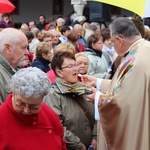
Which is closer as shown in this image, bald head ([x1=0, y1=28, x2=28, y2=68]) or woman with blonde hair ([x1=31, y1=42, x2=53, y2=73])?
bald head ([x1=0, y1=28, x2=28, y2=68])

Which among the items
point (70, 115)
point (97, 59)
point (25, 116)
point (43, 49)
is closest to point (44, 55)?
point (43, 49)

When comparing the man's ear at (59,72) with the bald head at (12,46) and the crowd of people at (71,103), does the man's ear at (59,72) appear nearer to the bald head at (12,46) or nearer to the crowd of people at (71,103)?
the crowd of people at (71,103)

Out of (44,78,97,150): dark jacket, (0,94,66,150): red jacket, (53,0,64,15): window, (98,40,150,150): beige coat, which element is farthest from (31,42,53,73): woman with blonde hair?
(53,0,64,15): window

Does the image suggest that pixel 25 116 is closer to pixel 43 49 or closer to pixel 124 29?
pixel 124 29

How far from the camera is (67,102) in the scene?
3.92 m

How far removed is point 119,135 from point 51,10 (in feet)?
63.2

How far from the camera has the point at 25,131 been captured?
2838 mm

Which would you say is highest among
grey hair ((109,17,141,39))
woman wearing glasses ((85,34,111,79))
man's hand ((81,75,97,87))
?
grey hair ((109,17,141,39))

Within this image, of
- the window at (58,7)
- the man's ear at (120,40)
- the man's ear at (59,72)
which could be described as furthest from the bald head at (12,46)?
the window at (58,7)

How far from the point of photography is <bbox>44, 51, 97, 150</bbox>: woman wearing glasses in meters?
3.85

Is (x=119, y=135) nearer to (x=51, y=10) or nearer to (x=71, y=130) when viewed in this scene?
(x=71, y=130)

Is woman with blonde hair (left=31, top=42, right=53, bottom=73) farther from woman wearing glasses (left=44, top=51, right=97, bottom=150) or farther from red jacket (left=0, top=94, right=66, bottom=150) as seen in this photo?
red jacket (left=0, top=94, right=66, bottom=150)

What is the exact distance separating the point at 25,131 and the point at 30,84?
31cm

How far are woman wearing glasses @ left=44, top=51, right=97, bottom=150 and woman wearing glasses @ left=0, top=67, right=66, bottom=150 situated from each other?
904mm
